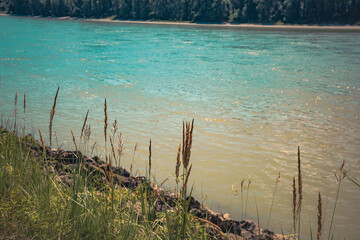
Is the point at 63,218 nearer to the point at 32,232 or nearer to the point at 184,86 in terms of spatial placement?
the point at 32,232

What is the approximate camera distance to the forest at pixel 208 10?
13200 cm

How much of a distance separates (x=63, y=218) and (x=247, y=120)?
10007mm

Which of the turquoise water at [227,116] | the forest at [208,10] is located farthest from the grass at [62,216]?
the forest at [208,10]

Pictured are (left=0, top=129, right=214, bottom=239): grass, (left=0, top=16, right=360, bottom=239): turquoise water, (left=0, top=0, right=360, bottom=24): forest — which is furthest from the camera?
(left=0, top=0, right=360, bottom=24): forest

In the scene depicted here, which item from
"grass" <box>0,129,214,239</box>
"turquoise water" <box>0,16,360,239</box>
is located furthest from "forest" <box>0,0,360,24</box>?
"grass" <box>0,129,214,239</box>

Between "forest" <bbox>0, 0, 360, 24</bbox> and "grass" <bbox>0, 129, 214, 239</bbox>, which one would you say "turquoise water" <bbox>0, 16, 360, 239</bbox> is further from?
"forest" <bbox>0, 0, 360, 24</bbox>

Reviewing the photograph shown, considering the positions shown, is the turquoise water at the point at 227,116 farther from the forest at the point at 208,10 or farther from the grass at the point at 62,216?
the forest at the point at 208,10

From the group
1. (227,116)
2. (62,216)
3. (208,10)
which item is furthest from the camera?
(208,10)

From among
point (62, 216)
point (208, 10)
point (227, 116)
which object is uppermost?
point (208, 10)

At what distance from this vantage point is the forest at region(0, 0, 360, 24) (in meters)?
132

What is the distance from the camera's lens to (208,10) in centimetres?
15238

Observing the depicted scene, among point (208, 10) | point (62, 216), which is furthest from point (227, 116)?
point (208, 10)

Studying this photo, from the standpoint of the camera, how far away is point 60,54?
33.2m

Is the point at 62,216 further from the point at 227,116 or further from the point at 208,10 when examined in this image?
the point at 208,10
